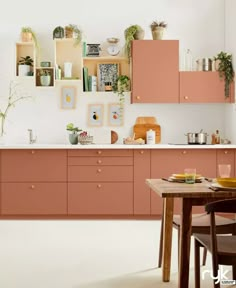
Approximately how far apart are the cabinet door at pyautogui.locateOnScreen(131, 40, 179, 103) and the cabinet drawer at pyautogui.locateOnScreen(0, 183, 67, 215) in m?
1.56

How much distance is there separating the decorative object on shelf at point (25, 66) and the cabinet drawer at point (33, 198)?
1.45 metres

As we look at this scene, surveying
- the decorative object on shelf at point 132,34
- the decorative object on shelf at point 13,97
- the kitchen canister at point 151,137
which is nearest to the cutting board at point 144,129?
the kitchen canister at point 151,137

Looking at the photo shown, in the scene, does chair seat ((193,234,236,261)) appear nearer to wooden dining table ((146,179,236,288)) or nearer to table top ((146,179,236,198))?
wooden dining table ((146,179,236,288))

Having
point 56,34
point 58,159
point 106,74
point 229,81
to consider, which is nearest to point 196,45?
point 229,81

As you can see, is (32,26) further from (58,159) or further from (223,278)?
(223,278)

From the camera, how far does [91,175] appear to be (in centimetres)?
650

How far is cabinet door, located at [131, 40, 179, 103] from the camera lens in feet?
22.2

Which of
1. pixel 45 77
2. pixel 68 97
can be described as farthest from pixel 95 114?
pixel 45 77

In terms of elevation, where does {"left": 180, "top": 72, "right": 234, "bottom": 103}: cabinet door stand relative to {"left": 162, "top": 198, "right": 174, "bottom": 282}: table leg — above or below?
above

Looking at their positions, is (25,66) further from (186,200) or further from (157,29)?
(186,200)

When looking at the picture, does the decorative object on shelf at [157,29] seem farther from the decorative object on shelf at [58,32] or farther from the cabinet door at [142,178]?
the cabinet door at [142,178]

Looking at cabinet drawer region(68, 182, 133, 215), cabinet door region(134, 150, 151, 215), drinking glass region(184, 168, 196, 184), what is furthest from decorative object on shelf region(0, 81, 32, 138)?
drinking glass region(184, 168, 196, 184)

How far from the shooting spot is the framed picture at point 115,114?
280 inches

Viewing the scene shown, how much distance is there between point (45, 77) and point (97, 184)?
1512 millimetres
